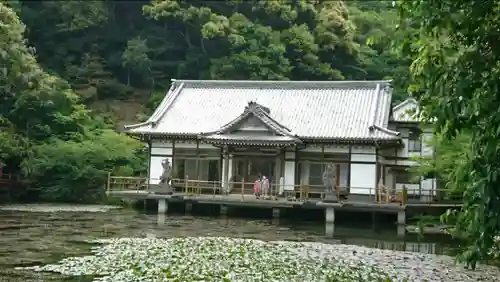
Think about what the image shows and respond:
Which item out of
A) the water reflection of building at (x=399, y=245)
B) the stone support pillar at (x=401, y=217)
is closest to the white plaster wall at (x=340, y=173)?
the stone support pillar at (x=401, y=217)

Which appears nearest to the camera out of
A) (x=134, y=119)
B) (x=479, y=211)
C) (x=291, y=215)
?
(x=479, y=211)

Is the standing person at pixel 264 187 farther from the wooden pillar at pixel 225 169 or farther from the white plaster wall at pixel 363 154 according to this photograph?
the white plaster wall at pixel 363 154

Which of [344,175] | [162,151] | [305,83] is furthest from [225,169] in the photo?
[305,83]

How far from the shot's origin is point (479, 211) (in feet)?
19.2

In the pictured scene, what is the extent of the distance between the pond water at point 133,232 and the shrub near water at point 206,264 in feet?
2.74

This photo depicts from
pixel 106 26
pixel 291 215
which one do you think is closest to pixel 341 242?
pixel 291 215

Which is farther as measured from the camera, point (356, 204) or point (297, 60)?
point (297, 60)

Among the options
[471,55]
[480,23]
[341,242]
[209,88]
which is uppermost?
[209,88]

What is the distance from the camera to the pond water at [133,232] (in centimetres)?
1291

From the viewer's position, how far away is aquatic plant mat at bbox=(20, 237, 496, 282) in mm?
Answer: 10500

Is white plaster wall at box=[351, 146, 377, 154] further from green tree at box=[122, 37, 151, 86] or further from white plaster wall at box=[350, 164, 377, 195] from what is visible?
green tree at box=[122, 37, 151, 86]

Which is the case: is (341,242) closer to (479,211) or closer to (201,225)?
(201,225)

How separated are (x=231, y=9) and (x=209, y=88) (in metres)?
18.1

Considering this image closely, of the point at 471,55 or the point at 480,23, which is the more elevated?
the point at 480,23
